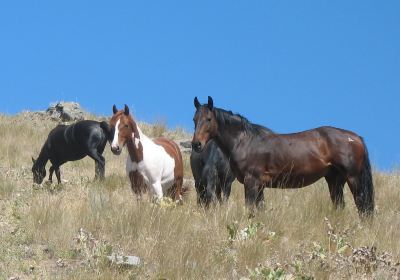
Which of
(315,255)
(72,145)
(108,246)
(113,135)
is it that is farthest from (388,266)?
(72,145)

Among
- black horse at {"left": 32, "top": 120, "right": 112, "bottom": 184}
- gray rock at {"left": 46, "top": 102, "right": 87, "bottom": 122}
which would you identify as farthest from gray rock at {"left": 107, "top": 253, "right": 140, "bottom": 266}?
gray rock at {"left": 46, "top": 102, "right": 87, "bottom": 122}

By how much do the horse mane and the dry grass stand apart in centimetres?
113

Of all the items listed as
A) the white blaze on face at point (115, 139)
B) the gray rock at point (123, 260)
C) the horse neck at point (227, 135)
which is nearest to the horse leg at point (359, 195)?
the horse neck at point (227, 135)

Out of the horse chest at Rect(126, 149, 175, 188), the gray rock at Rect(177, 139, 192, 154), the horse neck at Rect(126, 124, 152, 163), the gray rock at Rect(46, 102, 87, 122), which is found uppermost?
the gray rock at Rect(46, 102, 87, 122)

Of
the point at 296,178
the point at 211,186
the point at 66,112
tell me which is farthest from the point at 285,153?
the point at 66,112

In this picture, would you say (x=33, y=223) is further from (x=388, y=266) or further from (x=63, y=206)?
(x=388, y=266)

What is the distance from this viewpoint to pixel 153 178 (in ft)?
30.8

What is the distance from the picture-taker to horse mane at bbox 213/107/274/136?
9148 millimetres

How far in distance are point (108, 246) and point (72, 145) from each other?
8610 millimetres

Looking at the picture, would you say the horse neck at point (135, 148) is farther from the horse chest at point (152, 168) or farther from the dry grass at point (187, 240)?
the dry grass at point (187, 240)

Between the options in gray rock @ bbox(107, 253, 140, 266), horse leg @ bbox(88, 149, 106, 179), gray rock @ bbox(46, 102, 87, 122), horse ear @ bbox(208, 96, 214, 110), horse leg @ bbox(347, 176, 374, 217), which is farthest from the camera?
gray rock @ bbox(46, 102, 87, 122)

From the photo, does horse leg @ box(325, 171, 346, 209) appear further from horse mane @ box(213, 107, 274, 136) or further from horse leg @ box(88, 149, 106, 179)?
horse leg @ box(88, 149, 106, 179)

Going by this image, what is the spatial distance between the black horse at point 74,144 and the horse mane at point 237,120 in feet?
18.2

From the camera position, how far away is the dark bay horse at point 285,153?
888cm
